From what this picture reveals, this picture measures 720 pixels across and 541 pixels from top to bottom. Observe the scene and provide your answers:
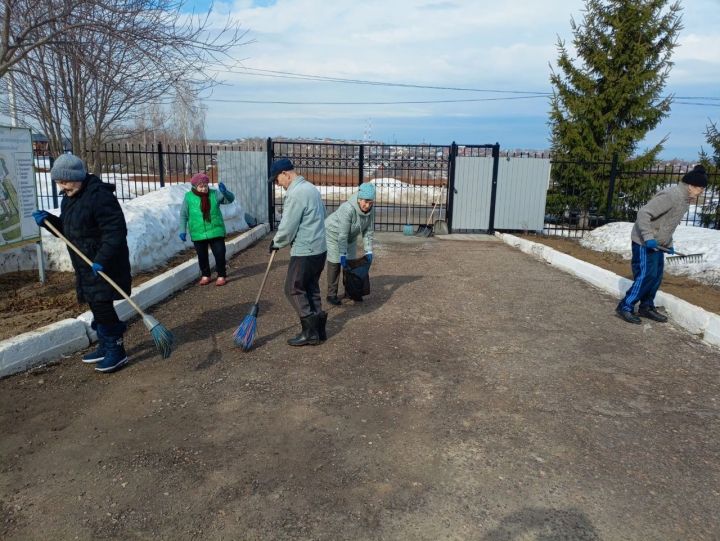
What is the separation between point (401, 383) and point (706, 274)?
607 centimetres

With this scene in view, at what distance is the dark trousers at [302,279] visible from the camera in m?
4.74

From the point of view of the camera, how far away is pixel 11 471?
2934 mm

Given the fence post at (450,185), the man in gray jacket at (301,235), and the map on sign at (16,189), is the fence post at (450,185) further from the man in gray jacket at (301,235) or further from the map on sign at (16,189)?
the map on sign at (16,189)

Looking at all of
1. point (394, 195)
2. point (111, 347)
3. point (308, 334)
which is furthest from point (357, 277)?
point (394, 195)

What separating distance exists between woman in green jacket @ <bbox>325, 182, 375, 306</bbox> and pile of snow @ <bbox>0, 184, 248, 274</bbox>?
9.23 ft

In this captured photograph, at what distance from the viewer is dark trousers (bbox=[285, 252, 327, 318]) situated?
4738 mm

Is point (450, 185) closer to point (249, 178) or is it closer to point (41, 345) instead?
point (249, 178)

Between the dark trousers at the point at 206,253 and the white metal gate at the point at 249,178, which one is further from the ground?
the white metal gate at the point at 249,178

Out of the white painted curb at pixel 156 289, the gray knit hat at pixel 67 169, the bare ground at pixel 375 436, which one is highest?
the gray knit hat at pixel 67 169

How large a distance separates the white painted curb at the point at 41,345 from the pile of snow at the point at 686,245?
26.9 ft

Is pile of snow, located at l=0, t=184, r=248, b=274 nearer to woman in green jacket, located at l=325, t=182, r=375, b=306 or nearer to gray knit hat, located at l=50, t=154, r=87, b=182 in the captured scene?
woman in green jacket, located at l=325, t=182, r=375, b=306

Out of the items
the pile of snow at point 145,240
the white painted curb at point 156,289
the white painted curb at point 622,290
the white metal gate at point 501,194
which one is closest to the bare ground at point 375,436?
the white painted curb at point 622,290

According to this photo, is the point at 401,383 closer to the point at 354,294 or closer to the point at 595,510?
the point at 595,510

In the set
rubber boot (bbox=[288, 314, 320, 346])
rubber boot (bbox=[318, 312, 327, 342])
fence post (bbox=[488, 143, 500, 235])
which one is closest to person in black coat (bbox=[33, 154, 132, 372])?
rubber boot (bbox=[288, 314, 320, 346])
